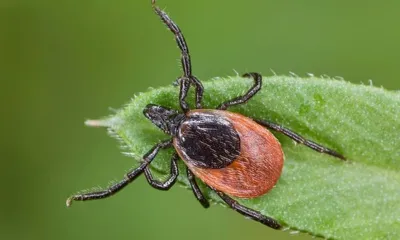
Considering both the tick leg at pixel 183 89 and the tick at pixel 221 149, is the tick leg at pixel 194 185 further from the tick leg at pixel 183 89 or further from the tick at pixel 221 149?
the tick leg at pixel 183 89

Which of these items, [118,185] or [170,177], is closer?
[170,177]

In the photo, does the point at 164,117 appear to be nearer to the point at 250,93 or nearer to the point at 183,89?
the point at 183,89

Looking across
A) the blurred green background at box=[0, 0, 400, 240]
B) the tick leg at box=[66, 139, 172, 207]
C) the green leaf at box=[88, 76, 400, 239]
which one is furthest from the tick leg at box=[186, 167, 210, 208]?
the blurred green background at box=[0, 0, 400, 240]

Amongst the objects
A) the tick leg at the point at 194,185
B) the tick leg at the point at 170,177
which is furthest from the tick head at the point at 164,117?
the tick leg at the point at 194,185

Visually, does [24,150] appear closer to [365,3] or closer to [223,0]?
[223,0]

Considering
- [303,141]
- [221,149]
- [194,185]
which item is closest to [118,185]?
[194,185]
